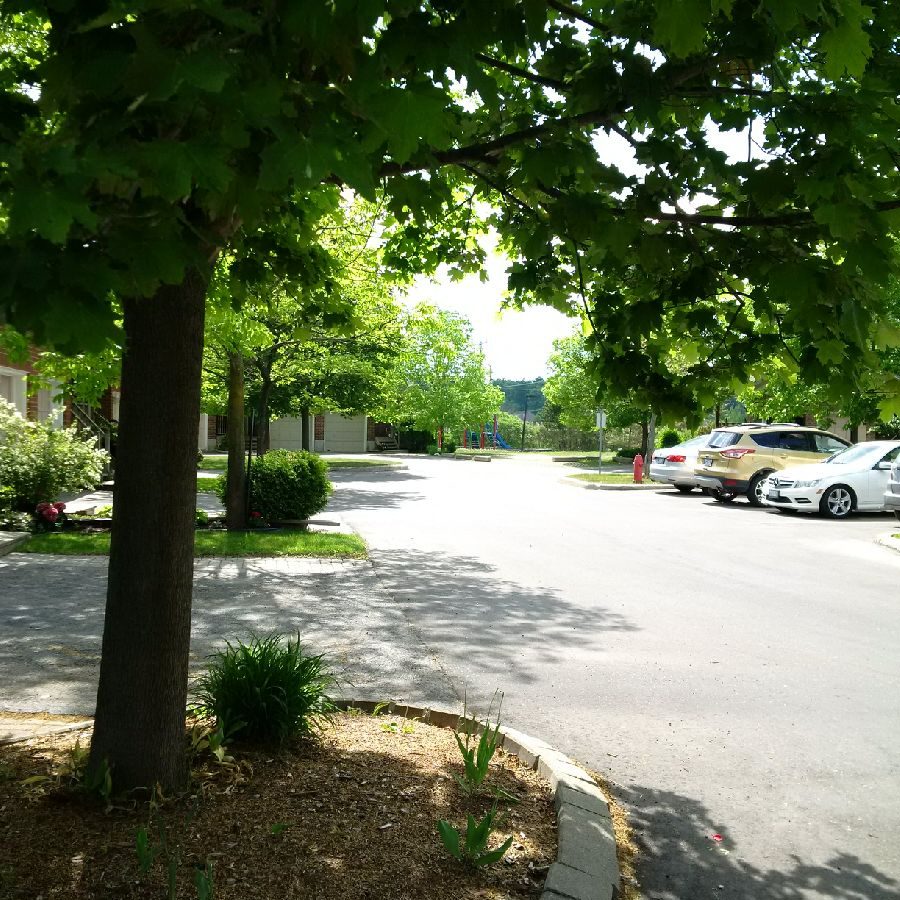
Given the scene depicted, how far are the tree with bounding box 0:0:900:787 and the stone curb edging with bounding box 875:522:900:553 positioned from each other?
9920 mm

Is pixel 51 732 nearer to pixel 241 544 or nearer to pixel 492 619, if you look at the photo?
pixel 492 619

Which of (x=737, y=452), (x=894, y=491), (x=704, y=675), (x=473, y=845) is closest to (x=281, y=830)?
(x=473, y=845)

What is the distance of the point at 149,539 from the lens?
3387 millimetres

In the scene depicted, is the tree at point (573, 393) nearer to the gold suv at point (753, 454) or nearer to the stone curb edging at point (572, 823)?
the gold suv at point (753, 454)

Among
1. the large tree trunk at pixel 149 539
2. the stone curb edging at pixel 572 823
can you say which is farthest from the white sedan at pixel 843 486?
the large tree trunk at pixel 149 539

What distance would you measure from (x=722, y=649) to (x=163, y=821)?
492 centimetres

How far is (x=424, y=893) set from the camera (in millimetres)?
2957

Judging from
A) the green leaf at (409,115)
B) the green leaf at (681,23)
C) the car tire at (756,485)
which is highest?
the green leaf at (681,23)

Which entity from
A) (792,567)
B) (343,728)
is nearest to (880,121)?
(343,728)

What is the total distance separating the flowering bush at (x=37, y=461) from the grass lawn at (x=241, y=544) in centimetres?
198

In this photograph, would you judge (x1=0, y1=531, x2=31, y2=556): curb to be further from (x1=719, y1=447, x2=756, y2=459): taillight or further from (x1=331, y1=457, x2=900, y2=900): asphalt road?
(x1=719, y1=447, x2=756, y2=459): taillight

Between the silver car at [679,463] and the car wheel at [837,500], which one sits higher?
the silver car at [679,463]

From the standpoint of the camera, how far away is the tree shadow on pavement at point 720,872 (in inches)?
133

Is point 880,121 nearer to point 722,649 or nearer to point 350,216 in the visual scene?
point 722,649
